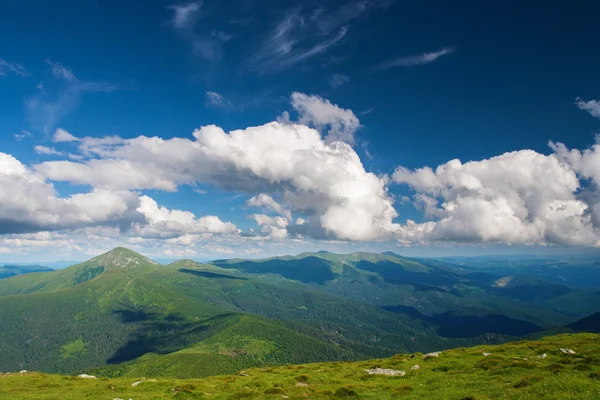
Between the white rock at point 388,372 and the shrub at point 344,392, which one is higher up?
the shrub at point 344,392

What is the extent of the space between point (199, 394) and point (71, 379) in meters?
38.8

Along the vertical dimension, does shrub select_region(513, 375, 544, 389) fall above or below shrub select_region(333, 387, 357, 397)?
above

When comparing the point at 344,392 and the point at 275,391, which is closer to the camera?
the point at 344,392

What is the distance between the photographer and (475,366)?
41.8 metres

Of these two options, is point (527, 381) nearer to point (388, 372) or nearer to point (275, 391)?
point (388, 372)

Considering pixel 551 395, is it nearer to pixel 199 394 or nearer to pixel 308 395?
pixel 308 395

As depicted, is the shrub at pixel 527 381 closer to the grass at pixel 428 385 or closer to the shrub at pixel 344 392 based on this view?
the grass at pixel 428 385

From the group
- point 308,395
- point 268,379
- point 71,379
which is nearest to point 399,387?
point 308,395

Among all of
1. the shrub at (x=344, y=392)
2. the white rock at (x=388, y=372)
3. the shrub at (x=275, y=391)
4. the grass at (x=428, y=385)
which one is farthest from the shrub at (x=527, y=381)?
the shrub at (x=275, y=391)

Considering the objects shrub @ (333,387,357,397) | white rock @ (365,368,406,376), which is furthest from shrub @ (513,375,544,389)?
white rock @ (365,368,406,376)

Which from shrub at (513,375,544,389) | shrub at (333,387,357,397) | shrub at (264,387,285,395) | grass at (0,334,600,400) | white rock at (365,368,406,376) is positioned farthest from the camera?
white rock at (365,368,406,376)

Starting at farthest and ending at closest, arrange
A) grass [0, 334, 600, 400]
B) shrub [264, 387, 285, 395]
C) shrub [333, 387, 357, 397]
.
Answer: shrub [264, 387, 285, 395] < shrub [333, 387, 357, 397] < grass [0, 334, 600, 400]

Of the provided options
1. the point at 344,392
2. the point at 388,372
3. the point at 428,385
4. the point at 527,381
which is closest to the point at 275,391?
the point at 344,392

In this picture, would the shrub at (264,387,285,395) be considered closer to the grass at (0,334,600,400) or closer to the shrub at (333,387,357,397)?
the grass at (0,334,600,400)
